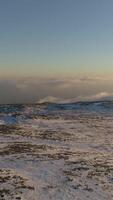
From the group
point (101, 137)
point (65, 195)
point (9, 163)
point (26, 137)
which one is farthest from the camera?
point (101, 137)

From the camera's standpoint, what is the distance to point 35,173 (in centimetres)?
3916

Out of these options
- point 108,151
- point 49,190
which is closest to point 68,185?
point 49,190

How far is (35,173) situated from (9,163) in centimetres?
527

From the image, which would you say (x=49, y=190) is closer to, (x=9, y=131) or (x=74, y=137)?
(x=74, y=137)

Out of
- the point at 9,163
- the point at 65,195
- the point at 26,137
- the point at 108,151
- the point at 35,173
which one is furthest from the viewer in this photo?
the point at 26,137

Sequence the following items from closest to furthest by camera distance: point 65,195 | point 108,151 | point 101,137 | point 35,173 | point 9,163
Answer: point 65,195 < point 35,173 < point 9,163 < point 108,151 < point 101,137

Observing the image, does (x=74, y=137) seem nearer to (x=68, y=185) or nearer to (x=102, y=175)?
(x=102, y=175)

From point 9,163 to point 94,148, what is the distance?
797 inches

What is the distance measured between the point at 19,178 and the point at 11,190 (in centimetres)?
431

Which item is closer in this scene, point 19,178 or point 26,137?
point 19,178

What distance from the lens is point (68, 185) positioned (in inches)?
1366

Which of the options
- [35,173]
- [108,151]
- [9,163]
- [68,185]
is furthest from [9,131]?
[68,185]

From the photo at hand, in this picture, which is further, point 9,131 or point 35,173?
point 9,131

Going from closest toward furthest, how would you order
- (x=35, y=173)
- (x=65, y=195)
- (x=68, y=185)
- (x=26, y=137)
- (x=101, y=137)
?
(x=65, y=195) < (x=68, y=185) < (x=35, y=173) < (x=26, y=137) < (x=101, y=137)
